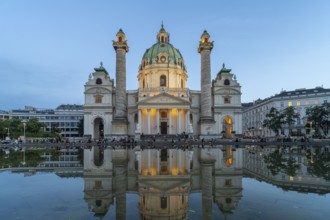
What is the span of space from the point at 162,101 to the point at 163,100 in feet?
1.19

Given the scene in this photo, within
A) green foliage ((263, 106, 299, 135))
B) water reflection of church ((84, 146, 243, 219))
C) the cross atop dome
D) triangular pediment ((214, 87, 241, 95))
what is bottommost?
water reflection of church ((84, 146, 243, 219))

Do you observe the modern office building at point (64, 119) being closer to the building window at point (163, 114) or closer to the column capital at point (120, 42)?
the building window at point (163, 114)

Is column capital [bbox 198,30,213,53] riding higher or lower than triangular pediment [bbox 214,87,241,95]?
higher

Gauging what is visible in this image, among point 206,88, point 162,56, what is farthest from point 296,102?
point 162,56

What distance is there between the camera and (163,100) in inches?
2874

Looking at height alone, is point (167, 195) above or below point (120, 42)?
below

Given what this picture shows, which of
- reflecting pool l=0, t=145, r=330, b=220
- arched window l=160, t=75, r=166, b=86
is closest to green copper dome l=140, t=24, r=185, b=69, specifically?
arched window l=160, t=75, r=166, b=86

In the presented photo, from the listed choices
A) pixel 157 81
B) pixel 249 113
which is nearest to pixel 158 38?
pixel 157 81

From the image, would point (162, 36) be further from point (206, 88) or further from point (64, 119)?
point (64, 119)

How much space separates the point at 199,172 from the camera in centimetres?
1500

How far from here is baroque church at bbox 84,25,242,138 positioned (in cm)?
6888

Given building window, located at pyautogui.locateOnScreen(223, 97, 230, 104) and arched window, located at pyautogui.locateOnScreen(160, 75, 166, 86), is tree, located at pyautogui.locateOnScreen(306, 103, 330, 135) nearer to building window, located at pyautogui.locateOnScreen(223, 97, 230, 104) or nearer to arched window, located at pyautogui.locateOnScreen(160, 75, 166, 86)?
building window, located at pyautogui.locateOnScreen(223, 97, 230, 104)

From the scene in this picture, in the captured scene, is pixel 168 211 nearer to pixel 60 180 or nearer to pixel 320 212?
pixel 320 212

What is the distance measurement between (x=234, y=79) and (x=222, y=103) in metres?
8.10
